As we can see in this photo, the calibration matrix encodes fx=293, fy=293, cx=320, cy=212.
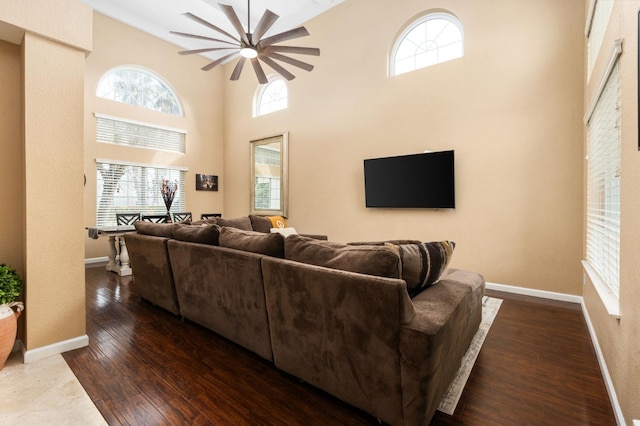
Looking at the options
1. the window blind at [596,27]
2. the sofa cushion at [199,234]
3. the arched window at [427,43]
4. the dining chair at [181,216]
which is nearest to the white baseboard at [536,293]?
the window blind at [596,27]

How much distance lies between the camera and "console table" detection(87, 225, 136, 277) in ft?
14.0

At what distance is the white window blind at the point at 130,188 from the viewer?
18.5 ft

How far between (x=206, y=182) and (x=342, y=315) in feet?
21.5

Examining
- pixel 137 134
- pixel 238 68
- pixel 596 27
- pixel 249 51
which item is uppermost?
pixel 238 68

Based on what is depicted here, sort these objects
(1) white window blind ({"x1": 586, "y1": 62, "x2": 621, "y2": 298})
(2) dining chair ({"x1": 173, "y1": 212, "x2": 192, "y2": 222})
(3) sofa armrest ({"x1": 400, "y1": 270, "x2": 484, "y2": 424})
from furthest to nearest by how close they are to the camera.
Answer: (2) dining chair ({"x1": 173, "y1": 212, "x2": 192, "y2": 222})
(1) white window blind ({"x1": 586, "y1": 62, "x2": 621, "y2": 298})
(3) sofa armrest ({"x1": 400, "y1": 270, "x2": 484, "y2": 424})

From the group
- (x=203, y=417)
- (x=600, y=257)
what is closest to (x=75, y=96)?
(x=203, y=417)

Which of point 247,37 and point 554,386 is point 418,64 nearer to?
point 247,37

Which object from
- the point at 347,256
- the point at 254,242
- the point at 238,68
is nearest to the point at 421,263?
the point at 347,256

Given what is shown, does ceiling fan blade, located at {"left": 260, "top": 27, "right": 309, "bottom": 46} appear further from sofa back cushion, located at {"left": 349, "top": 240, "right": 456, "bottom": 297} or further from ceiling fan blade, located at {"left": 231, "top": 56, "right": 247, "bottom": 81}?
sofa back cushion, located at {"left": 349, "top": 240, "right": 456, "bottom": 297}

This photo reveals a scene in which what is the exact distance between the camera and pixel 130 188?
236 inches

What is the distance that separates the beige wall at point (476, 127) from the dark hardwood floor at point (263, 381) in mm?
1262

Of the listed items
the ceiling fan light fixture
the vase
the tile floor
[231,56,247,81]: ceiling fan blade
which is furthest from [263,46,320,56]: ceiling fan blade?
the tile floor

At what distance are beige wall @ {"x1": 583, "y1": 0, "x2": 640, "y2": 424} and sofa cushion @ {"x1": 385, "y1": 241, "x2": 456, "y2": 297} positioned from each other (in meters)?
0.81

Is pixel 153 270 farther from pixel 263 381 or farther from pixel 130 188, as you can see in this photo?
pixel 130 188
